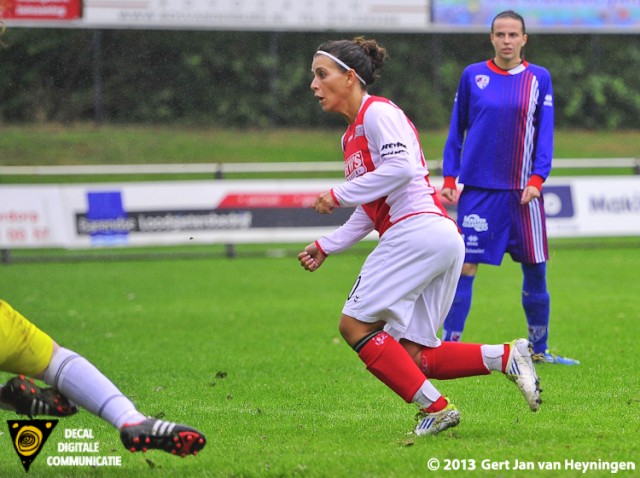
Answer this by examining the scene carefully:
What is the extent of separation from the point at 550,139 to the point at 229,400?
289 centimetres

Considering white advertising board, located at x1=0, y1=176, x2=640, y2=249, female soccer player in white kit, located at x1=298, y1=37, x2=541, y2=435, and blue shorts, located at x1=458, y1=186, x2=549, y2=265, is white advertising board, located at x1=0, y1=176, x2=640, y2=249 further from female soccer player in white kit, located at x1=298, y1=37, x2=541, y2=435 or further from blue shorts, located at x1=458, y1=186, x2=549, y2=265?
female soccer player in white kit, located at x1=298, y1=37, x2=541, y2=435

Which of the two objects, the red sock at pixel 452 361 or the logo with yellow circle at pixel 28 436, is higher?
the red sock at pixel 452 361

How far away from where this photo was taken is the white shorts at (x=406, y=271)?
5457 mm

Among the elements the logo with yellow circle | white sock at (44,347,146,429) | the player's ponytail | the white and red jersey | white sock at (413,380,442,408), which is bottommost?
the logo with yellow circle

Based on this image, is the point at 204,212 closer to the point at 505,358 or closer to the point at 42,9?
the point at 505,358

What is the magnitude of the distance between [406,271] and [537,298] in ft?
9.67

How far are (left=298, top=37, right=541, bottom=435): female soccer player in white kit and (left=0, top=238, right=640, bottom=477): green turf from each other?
322mm

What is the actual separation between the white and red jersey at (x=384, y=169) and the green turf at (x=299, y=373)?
1133mm

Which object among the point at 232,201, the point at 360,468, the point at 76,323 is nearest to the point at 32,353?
the point at 360,468

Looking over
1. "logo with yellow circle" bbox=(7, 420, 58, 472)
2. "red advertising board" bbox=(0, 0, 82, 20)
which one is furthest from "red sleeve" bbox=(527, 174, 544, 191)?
"red advertising board" bbox=(0, 0, 82, 20)

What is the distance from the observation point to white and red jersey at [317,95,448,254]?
536 centimetres

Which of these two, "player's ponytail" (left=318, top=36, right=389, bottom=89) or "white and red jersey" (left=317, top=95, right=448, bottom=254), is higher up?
"player's ponytail" (left=318, top=36, right=389, bottom=89)

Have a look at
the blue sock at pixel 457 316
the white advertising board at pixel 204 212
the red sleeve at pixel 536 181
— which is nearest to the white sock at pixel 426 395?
the blue sock at pixel 457 316

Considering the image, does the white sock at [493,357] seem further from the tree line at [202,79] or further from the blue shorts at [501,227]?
the tree line at [202,79]
